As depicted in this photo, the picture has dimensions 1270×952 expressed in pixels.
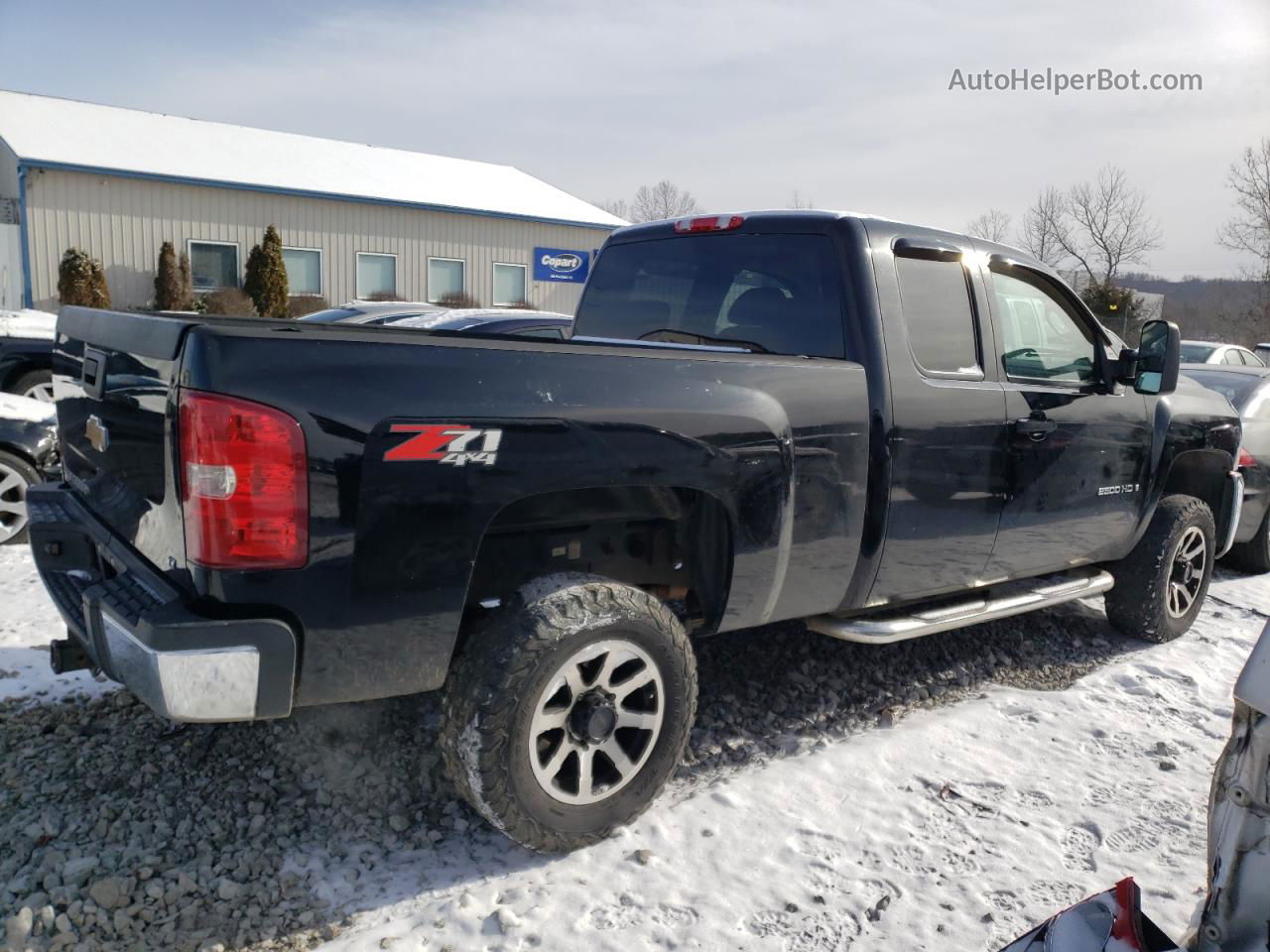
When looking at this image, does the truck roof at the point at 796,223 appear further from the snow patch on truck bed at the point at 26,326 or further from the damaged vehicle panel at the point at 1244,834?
the snow patch on truck bed at the point at 26,326

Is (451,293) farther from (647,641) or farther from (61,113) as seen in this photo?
(647,641)

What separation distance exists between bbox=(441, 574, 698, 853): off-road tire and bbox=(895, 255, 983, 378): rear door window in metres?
1.62

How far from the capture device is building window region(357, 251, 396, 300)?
84.6 feet

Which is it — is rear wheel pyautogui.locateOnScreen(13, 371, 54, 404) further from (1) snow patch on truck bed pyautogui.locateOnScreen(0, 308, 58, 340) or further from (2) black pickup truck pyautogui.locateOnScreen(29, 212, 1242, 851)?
(2) black pickup truck pyautogui.locateOnScreen(29, 212, 1242, 851)

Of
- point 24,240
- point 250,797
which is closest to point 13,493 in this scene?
point 250,797

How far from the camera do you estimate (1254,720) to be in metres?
1.82

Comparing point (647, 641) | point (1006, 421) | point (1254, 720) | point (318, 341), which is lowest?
point (647, 641)

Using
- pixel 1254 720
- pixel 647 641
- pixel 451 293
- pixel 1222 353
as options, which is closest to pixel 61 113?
pixel 451 293

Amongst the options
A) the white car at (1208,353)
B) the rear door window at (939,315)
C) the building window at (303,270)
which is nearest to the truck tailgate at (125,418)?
the rear door window at (939,315)

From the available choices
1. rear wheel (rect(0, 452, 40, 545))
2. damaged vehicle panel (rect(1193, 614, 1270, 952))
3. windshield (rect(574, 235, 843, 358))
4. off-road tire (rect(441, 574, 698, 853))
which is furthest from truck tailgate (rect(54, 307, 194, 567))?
rear wheel (rect(0, 452, 40, 545))

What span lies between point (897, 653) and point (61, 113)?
26637 mm

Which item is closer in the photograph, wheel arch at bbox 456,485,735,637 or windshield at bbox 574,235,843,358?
wheel arch at bbox 456,485,735,637

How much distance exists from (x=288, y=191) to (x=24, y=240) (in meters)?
5.78

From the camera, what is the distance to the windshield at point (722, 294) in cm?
381
